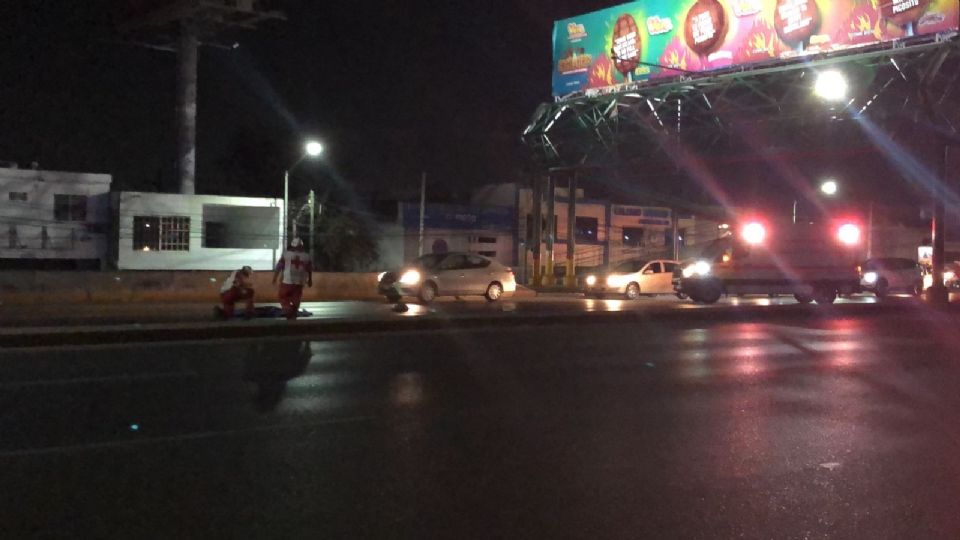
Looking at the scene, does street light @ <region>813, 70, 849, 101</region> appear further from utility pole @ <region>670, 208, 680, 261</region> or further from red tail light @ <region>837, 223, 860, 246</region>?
utility pole @ <region>670, 208, 680, 261</region>

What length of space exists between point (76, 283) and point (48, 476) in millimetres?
23341

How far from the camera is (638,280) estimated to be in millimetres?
34250

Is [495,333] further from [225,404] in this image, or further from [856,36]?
[856,36]

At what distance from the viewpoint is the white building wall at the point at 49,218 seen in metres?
41.9

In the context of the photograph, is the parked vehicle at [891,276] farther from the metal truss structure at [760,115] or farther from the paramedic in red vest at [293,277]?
the paramedic in red vest at [293,277]

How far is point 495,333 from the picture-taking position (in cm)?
1667

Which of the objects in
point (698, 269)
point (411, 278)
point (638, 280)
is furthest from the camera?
point (638, 280)

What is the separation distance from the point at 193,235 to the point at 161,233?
1.60m

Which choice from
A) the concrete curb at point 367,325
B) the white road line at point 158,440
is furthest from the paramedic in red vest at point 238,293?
the white road line at point 158,440

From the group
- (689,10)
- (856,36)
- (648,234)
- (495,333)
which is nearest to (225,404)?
(495,333)

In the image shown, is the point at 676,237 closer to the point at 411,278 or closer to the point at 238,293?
the point at 411,278

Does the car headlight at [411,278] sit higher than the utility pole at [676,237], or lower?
lower

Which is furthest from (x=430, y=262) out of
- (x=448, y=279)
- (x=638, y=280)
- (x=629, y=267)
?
(x=629, y=267)

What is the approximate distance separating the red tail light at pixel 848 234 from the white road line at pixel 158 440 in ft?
77.0
